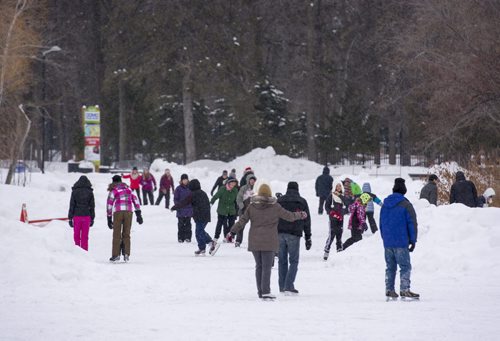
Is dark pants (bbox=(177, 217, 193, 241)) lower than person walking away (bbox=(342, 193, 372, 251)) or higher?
lower

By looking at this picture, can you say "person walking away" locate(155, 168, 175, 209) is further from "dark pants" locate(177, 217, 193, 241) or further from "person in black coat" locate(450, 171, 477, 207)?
"person in black coat" locate(450, 171, 477, 207)

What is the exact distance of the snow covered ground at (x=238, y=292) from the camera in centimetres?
1057

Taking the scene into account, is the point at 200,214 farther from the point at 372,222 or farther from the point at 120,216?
the point at 372,222

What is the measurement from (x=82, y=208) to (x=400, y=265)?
834 centimetres

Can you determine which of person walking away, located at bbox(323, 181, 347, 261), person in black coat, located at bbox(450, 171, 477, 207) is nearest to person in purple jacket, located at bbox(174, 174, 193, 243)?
person walking away, located at bbox(323, 181, 347, 261)

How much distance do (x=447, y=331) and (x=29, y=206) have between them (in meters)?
23.9

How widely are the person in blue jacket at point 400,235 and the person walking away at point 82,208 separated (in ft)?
26.6

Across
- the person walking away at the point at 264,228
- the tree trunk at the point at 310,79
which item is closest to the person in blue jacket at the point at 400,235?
the person walking away at the point at 264,228

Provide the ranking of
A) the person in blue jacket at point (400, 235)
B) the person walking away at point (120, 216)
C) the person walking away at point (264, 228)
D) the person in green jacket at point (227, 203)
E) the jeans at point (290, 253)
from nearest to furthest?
the person in blue jacket at point (400, 235)
the person walking away at point (264, 228)
the jeans at point (290, 253)
the person walking away at point (120, 216)
the person in green jacket at point (227, 203)

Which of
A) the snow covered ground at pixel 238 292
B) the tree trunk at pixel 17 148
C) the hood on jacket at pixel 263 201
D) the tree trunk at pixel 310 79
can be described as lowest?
the snow covered ground at pixel 238 292

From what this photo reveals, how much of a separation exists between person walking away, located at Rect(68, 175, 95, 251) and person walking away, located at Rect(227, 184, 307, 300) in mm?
6658

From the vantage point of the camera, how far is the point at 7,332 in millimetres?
10398

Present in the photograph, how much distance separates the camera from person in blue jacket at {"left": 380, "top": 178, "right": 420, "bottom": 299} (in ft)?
43.7

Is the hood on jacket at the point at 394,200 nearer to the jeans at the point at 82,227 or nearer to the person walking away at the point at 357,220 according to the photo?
the person walking away at the point at 357,220
